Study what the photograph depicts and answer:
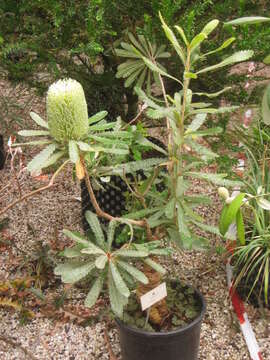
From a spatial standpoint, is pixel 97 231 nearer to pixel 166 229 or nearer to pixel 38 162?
pixel 166 229

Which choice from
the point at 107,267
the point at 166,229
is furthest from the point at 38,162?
the point at 166,229

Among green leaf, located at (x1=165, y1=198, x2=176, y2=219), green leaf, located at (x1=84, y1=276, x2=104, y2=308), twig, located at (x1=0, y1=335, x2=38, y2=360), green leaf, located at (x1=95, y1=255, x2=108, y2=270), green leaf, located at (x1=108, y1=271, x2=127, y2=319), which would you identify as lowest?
twig, located at (x1=0, y1=335, x2=38, y2=360)

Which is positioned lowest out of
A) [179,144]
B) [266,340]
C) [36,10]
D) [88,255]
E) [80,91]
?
[266,340]

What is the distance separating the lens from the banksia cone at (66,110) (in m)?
0.90

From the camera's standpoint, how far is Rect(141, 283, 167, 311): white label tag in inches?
51.6

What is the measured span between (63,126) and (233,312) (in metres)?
1.23

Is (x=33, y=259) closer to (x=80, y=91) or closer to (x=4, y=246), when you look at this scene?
(x=4, y=246)

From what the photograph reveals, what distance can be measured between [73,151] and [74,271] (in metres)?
0.35

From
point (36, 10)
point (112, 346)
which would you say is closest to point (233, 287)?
point (112, 346)

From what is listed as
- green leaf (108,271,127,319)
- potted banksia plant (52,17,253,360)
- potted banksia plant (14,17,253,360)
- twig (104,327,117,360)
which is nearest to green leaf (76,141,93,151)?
potted banksia plant (14,17,253,360)

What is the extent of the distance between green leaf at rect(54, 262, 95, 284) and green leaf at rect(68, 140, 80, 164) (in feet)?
1.07

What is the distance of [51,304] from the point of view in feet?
6.03

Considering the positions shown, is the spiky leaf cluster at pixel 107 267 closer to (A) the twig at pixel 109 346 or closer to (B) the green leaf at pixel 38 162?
(B) the green leaf at pixel 38 162

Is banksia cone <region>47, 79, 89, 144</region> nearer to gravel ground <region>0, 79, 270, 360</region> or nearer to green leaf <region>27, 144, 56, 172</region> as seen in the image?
green leaf <region>27, 144, 56, 172</region>
